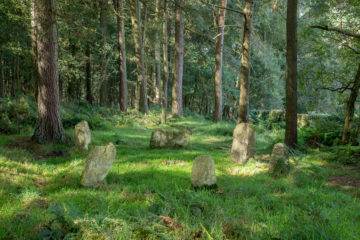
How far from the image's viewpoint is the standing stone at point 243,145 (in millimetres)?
7879

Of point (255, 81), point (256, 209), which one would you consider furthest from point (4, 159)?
point (255, 81)

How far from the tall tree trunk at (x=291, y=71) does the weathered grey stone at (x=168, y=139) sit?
378 cm

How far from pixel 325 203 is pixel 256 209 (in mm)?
1269

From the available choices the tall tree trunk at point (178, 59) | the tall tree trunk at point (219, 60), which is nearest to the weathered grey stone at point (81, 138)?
the tall tree trunk at point (219, 60)

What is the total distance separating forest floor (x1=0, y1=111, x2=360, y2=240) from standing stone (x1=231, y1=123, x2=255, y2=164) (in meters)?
0.30

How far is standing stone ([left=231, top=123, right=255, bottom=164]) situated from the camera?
7.88 m

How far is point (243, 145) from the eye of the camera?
7.94m

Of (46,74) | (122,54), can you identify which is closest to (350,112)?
(46,74)

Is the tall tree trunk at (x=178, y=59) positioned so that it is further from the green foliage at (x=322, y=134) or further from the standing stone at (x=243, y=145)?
the standing stone at (x=243, y=145)

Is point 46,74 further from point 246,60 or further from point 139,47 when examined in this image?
point 139,47

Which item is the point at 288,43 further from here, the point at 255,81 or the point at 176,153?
the point at 255,81

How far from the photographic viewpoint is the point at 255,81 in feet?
94.4

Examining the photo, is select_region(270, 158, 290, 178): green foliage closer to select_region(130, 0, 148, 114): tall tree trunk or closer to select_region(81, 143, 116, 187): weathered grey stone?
select_region(81, 143, 116, 187): weathered grey stone

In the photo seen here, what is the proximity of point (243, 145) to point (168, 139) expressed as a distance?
3148mm
